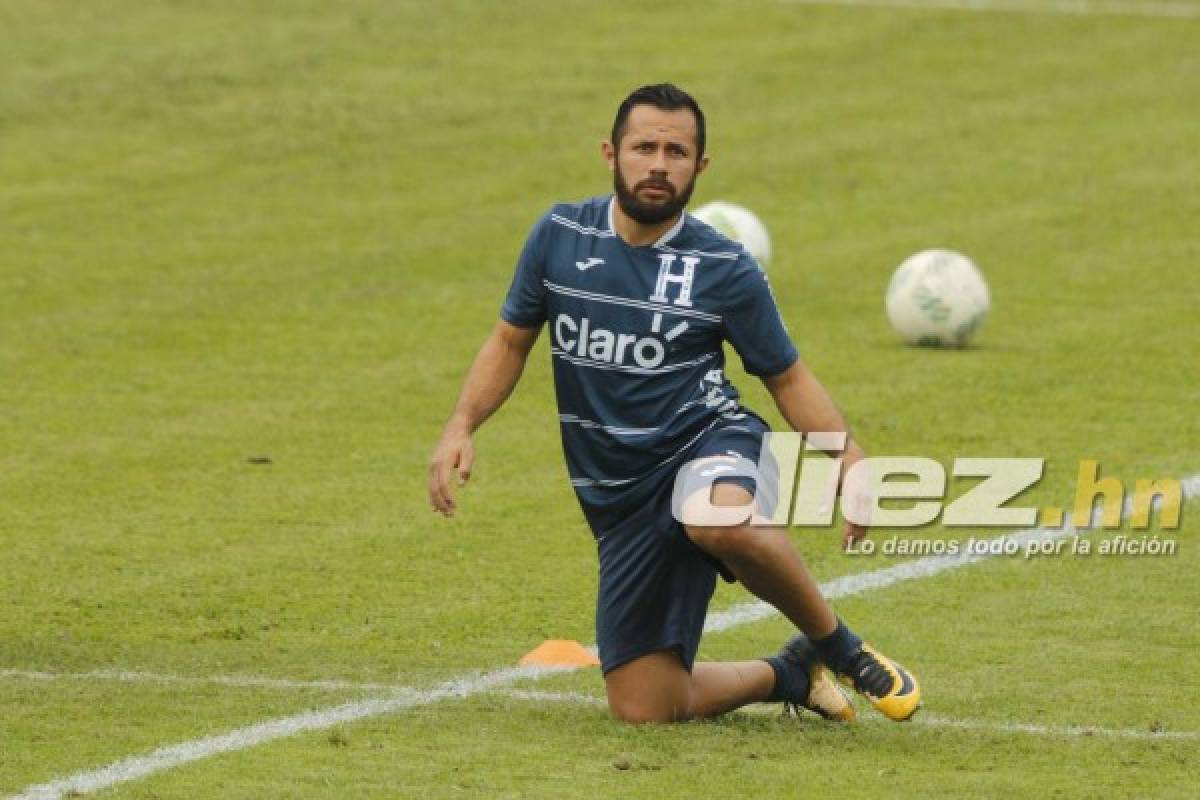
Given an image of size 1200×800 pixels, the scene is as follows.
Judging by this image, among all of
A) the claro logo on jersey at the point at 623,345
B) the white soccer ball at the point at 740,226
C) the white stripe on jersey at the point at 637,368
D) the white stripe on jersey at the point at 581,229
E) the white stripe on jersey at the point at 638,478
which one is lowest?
the white soccer ball at the point at 740,226

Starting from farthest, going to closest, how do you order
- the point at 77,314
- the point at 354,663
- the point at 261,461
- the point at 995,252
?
1. the point at 995,252
2. the point at 77,314
3. the point at 261,461
4. the point at 354,663

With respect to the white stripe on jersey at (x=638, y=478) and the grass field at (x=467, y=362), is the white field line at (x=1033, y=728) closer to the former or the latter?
the grass field at (x=467, y=362)

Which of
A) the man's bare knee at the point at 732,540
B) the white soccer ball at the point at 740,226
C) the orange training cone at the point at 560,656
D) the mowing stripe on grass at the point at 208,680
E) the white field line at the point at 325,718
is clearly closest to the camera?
the white field line at the point at 325,718

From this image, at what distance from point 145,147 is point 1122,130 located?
26.6 feet

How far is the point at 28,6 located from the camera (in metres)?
27.9

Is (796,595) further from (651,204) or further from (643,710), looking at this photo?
(651,204)

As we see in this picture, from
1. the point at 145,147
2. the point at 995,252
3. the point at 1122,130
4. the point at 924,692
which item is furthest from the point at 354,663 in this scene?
the point at 1122,130

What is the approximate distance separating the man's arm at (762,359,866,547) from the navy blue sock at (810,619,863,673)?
50cm

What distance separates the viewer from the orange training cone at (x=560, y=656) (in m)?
8.47

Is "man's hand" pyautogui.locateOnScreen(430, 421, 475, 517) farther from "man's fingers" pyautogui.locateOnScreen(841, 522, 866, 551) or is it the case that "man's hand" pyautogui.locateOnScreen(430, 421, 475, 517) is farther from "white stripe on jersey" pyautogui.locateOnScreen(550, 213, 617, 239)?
"man's fingers" pyautogui.locateOnScreen(841, 522, 866, 551)

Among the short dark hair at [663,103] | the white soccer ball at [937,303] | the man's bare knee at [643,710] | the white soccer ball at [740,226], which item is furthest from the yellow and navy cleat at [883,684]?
the white soccer ball at [740,226]

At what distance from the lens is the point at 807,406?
7.57 metres

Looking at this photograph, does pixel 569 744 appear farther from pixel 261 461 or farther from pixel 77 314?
pixel 77 314

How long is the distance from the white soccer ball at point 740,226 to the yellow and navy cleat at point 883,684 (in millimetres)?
8975
